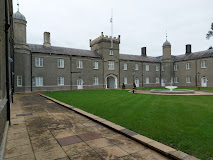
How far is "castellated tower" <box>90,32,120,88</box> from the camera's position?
111 ft

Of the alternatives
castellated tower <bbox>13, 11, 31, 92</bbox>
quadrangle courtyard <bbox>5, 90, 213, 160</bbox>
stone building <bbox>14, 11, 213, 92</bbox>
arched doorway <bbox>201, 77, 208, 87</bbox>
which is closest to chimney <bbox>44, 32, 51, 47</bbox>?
stone building <bbox>14, 11, 213, 92</bbox>

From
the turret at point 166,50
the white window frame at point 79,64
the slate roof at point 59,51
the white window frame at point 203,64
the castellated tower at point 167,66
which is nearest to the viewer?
the slate roof at point 59,51

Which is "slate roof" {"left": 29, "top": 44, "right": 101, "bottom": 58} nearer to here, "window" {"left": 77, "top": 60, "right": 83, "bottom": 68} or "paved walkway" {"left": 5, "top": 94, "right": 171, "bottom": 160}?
"window" {"left": 77, "top": 60, "right": 83, "bottom": 68}

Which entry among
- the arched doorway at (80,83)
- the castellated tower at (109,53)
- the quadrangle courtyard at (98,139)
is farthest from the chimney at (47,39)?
the quadrangle courtyard at (98,139)

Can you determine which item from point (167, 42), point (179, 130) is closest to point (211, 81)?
point (167, 42)

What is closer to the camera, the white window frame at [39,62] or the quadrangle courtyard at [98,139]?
the quadrangle courtyard at [98,139]

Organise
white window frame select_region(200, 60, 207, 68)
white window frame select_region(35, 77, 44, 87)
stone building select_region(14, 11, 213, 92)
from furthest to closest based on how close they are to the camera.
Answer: white window frame select_region(200, 60, 207, 68), white window frame select_region(35, 77, 44, 87), stone building select_region(14, 11, 213, 92)

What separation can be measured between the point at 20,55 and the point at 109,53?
18037 mm

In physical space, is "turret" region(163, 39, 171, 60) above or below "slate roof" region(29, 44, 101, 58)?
above

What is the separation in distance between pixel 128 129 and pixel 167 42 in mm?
41428

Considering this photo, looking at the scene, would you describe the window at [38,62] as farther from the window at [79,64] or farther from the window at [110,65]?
the window at [110,65]

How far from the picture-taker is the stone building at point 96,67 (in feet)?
80.1

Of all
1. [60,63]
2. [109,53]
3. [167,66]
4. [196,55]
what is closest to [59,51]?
[60,63]

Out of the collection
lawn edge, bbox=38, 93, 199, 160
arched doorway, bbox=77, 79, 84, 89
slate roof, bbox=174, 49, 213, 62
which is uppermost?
slate roof, bbox=174, 49, 213, 62
